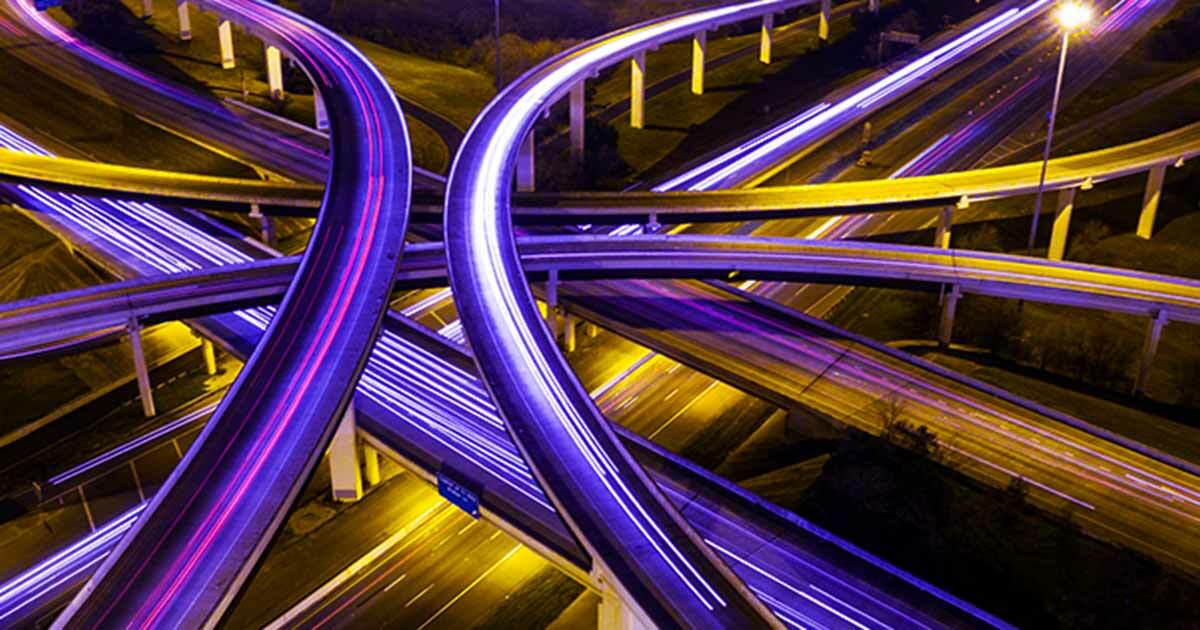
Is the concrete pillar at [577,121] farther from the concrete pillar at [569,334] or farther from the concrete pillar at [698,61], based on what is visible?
the concrete pillar at [569,334]

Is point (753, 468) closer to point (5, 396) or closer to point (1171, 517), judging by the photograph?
point (1171, 517)

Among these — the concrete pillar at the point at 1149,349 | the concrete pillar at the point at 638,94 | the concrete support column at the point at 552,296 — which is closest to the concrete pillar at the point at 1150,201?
the concrete pillar at the point at 1149,349

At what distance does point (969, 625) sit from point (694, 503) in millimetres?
12521

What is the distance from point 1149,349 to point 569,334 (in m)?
35.3

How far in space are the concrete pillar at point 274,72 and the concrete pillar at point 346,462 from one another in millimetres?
60557

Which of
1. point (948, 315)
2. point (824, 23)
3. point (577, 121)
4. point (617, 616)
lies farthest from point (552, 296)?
A: point (824, 23)

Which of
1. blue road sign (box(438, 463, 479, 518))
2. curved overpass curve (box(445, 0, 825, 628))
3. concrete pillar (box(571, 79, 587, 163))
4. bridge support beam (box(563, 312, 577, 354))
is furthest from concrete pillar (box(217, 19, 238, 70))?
blue road sign (box(438, 463, 479, 518))

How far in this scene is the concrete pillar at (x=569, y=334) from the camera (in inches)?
2653

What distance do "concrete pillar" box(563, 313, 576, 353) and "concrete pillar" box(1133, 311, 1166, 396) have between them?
3473 centimetres

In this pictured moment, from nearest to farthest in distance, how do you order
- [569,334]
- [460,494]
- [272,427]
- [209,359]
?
[272,427], [460,494], [209,359], [569,334]

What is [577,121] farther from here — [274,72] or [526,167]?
→ [274,72]

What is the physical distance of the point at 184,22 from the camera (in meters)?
119

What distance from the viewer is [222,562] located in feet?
118

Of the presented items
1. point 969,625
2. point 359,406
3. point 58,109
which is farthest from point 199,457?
point 58,109
